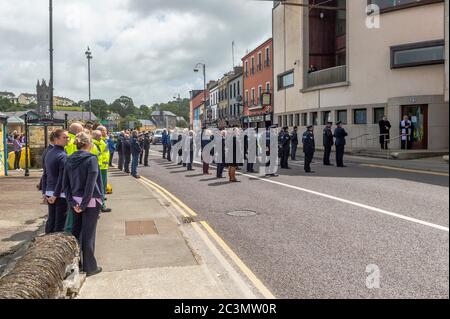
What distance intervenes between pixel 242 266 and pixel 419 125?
22.3 metres

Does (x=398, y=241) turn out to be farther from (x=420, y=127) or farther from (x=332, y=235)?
(x=420, y=127)

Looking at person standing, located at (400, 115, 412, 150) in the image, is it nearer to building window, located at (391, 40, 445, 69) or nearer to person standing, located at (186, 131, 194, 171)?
building window, located at (391, 40, 445, 69)

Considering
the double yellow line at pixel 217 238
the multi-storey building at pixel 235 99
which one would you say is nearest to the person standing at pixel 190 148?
the double yellow line at pixel 217 238

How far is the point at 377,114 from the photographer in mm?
27641

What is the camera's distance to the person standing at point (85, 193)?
5.40m

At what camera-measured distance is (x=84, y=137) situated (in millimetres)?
5488

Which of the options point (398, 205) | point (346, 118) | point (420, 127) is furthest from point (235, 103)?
point (398, 205)

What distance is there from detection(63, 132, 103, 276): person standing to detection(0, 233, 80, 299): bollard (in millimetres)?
165

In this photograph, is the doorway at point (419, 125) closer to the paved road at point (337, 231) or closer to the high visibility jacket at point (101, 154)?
the paved road at point (337, 231)

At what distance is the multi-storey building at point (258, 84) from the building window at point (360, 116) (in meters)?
15.3

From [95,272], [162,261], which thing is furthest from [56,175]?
[162,261]

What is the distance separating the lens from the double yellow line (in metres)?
4.93

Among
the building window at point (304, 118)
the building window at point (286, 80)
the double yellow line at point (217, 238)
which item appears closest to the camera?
the double yellow line at point (217, 238)
